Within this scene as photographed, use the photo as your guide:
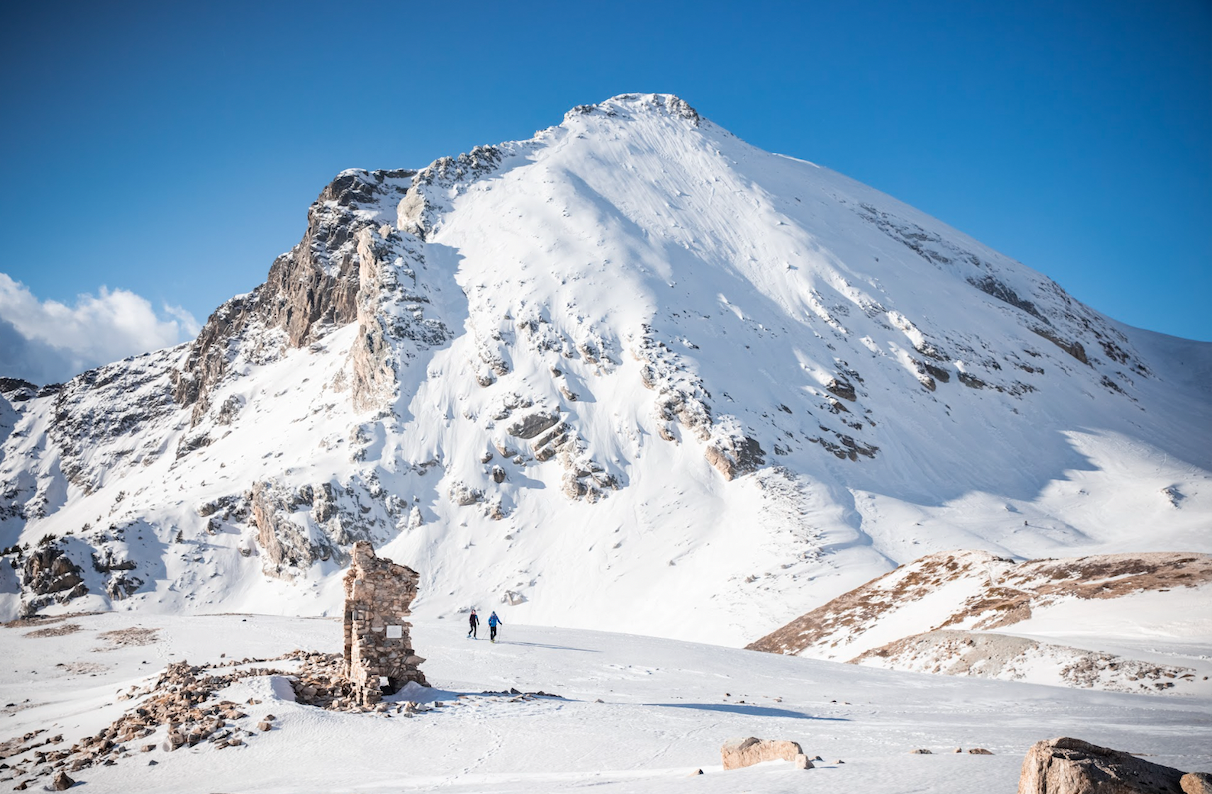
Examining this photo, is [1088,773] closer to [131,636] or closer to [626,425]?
[131,636]

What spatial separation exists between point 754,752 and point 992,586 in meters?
28.0

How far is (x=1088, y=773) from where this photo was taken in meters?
4.96

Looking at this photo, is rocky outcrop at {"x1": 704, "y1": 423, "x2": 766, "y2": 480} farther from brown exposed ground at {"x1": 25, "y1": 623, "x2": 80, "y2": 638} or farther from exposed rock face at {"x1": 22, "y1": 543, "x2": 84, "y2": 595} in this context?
exposed rock face at {"x1": 22, "y1": 543, "x2": 84, "y2": 595}

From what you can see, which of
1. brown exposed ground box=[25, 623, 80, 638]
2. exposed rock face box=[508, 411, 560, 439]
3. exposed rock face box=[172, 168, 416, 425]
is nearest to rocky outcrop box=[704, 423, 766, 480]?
exposed rock face box=[508, 411, 560, 439]

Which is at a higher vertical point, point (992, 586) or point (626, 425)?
point (626, 425)

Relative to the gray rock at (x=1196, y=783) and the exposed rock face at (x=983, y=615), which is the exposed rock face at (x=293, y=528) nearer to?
the exposed rock face at (x=983, y=615)

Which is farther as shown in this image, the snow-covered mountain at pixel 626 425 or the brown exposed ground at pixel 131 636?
the snow-covered mountain at pixel 626 425

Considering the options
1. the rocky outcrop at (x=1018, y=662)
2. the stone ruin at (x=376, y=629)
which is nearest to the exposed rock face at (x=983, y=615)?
the rocky outcrop at (x=1018, y=662)

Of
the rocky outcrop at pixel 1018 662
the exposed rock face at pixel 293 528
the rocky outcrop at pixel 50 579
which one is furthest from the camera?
the exposed rock face at pixel 293 528

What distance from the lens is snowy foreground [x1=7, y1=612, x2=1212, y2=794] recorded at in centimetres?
809

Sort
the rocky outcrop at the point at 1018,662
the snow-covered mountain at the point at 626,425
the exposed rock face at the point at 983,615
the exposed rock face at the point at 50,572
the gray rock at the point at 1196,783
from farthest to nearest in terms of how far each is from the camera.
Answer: the exposed rock face at the point at 50,572, the snow-covered mountain at the point at 626,425, the exposed rock face at the point at 983,615, the rocky outcrop at the point at 1018,662, the gray rock at the point at 1196,783

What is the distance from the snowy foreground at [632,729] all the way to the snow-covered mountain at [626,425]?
2587 cm

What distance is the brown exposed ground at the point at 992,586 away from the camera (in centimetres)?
2672

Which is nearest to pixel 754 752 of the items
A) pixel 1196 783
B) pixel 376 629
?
pixel 1196 783
